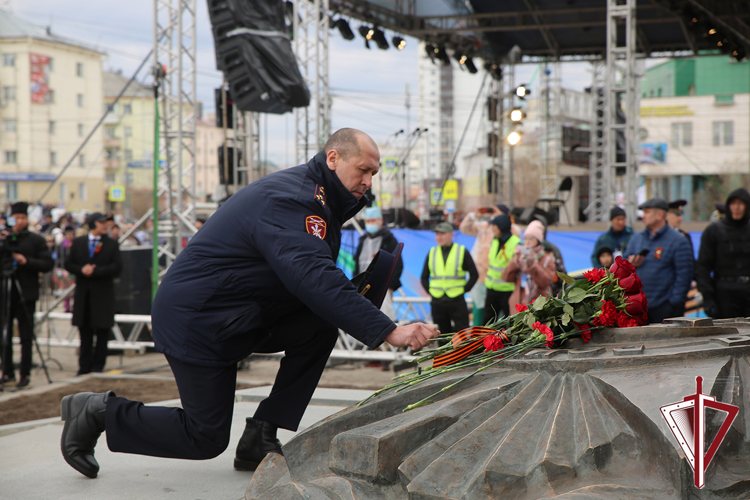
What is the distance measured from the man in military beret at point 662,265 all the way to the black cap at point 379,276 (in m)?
3.47

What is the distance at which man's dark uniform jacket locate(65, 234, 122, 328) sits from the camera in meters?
7.78

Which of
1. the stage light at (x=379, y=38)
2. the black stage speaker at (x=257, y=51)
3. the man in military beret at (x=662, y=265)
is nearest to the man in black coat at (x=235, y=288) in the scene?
the man in military beret at (x=662, y=265)

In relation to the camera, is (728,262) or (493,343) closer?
(493,343)

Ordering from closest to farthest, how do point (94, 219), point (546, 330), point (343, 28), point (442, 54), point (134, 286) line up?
1. point (546, 330)
2. point (94, 219)
3. point (134, 286)
4. point (343, 28)
5. point (442, 54)

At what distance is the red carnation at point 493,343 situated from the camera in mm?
2996

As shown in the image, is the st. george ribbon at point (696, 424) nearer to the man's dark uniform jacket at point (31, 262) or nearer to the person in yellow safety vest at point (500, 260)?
the person in yellow safety vest at point (500, 260)

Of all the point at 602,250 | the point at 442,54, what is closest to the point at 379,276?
the point at 602,250

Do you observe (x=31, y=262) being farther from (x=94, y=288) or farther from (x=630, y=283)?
(x=630, y=283)

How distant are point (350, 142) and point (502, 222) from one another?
15.4ft

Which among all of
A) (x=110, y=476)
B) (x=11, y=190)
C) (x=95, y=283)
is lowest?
(x=110, y=476)

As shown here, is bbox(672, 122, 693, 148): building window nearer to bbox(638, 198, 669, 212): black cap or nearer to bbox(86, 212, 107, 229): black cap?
bbox(638, 198, 669, 212): black cap

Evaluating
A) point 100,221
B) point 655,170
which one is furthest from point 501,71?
point 655,170

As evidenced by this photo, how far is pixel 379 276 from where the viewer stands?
3.55 metres

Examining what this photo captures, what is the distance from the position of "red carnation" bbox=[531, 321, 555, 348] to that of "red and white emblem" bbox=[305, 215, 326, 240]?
3.18ft
